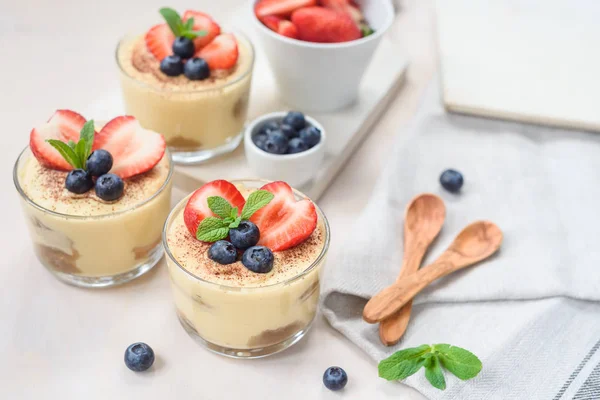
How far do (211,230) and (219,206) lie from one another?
57 millimetres

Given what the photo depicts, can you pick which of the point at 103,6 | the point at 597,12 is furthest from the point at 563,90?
the point at 103,6

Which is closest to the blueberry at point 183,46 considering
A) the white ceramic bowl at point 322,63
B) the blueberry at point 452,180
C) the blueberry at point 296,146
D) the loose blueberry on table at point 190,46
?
the loose blueberry on table at point 190,46

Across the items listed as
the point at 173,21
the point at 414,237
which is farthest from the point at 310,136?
the point at 173,21

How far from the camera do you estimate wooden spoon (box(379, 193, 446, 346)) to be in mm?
1736

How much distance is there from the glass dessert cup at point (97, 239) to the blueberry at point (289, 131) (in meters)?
0.38

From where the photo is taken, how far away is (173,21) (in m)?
2.11

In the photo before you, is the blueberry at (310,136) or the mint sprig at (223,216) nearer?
the mint sprig at (223,216)

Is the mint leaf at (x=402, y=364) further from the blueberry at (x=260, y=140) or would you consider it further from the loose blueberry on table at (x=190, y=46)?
the loose blueberry on table at (x=190, y=46)

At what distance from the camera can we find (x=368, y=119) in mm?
2434

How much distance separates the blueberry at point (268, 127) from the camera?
6.98ft

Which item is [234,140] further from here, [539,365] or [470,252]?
[539,365]

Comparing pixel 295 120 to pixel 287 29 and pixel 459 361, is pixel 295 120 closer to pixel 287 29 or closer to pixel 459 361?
pixel 287 29

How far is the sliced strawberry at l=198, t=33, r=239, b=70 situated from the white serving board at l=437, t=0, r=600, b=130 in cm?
74

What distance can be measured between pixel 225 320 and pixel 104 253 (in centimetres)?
38
